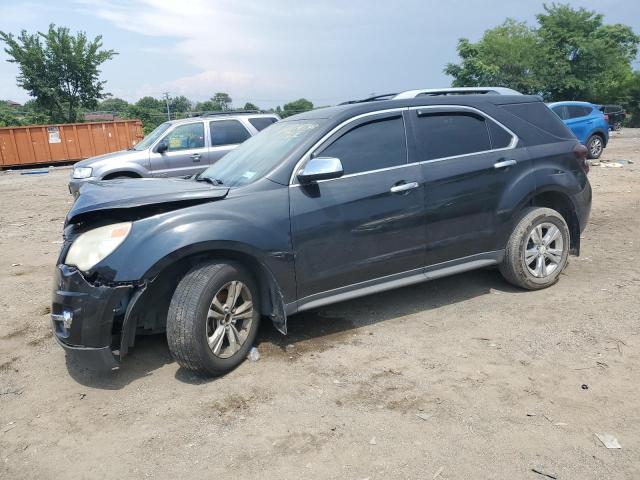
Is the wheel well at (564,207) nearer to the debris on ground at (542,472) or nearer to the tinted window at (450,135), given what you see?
the tinted window at (450,135)

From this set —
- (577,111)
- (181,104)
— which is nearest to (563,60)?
(577,111)

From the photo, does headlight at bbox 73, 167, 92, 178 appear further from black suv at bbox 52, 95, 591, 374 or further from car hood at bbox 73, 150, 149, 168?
black suv at bbox 52, 95, 591, 374

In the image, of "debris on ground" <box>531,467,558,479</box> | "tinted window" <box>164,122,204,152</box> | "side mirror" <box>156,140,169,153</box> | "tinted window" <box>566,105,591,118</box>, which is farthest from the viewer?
"tinted window" <box>566,105,591,118</box>

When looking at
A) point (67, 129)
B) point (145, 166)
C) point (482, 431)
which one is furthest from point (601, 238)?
point (67, 129)

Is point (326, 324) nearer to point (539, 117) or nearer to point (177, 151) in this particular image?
point (539, 117)

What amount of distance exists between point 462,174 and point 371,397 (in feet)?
6.99

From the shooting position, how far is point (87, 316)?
3264 mm

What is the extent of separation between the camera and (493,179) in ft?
15.0

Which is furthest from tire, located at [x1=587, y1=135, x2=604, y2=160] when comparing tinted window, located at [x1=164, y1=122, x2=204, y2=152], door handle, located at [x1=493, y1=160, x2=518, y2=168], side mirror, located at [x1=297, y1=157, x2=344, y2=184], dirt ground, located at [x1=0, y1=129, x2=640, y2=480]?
side mirror, located at [x1=297, y1=157, x2=344, y2=184]

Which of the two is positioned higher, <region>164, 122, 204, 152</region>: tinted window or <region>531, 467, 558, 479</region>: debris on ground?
<region>164, 122, 204, 152</region>: tinted window

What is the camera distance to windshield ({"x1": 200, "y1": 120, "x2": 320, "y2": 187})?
13.0ft

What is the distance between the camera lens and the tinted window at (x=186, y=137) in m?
10.1

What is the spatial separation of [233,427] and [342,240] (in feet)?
5.11

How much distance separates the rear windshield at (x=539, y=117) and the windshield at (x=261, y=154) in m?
2.04
